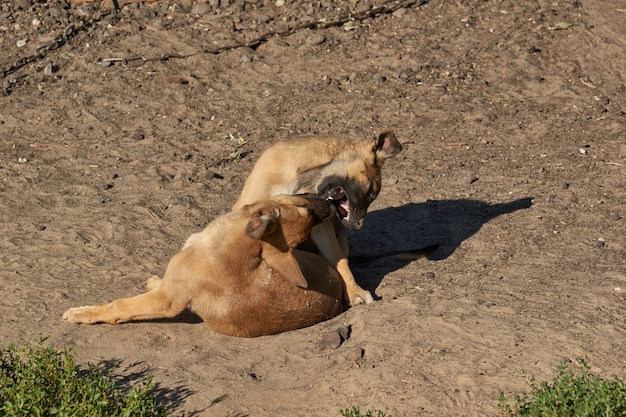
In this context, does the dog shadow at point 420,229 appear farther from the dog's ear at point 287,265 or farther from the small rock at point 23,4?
the small rock at point 23,4

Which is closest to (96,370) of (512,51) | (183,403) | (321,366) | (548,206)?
(183,403)

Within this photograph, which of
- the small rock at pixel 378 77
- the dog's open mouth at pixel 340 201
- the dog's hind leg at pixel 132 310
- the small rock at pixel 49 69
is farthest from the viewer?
the small rock at pixel 378 77

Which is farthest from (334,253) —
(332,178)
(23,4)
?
(23,4)

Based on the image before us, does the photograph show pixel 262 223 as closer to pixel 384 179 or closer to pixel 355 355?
pixel 355 355

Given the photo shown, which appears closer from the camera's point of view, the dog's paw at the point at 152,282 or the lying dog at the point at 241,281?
the lying dog at the point at 241,281

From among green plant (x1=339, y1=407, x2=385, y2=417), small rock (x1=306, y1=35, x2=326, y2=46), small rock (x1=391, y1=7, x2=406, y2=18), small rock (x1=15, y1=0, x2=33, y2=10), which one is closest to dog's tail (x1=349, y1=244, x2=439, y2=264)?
green plant (x1=339, y1=407, x2=385, y2=417)

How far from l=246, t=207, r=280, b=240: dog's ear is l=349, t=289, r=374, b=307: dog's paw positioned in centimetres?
121

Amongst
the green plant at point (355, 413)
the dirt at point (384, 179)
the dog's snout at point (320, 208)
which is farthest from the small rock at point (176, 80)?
the green plant at point (355, 413)

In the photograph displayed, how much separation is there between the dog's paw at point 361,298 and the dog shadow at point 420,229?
0.75 m

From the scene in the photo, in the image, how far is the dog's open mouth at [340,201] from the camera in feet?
26.6

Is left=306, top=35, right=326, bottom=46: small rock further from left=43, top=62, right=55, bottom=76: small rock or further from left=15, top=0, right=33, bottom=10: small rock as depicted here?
left=15, top=0, right=33, bottom=10: small rock

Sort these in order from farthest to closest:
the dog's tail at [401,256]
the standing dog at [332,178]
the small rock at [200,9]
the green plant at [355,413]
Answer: the small rock at [200,9]
the dog's tail at [401,256]
the standing dog at [332,178]
the green plant at [355,413]

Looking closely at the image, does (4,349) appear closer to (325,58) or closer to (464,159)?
(464,159)

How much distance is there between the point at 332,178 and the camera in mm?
8117
